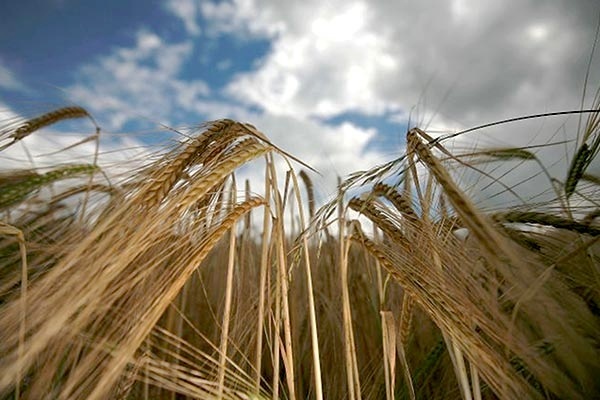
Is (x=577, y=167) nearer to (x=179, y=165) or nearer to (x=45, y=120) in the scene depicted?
(x=179, y=165)

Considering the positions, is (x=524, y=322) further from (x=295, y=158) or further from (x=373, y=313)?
(x=295, y=158)

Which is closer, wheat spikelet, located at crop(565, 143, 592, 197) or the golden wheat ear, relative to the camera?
wheat spikelet, located at crop(565, 143, 592, 197)

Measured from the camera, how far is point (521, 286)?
0.85m

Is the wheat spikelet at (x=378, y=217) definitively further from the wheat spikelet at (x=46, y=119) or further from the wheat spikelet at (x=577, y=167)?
the wheat spikelet at (x=46, y=119)

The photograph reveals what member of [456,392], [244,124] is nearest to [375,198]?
[244,124]

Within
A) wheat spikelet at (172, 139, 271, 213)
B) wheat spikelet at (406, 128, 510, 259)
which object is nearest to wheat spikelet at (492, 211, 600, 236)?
wheat spikelet at (406, 128, 510, 259)

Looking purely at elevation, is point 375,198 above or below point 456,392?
above

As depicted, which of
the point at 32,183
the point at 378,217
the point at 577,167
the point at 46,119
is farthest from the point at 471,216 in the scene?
the point at 46,119

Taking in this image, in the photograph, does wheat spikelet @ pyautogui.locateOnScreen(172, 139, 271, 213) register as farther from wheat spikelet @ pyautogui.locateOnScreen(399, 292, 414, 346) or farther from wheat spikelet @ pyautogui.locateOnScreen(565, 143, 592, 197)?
wheat spikelet @ pyautogui.locateOnScreen(565, 143, 592, 197)

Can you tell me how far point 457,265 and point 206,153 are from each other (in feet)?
2.42

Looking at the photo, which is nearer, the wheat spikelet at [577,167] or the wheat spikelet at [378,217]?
the wheat spikelet at [378,217]

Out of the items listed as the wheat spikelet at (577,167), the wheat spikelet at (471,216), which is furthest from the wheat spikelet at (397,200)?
the wheat spikelet at (577,167)

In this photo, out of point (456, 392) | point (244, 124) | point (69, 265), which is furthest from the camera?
point (456, 392)

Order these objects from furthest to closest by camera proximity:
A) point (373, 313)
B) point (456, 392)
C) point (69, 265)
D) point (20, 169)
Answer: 1. point (373, 313)
2. point (20, 169)
3. point (456, 392)
4. point (69, 265)
